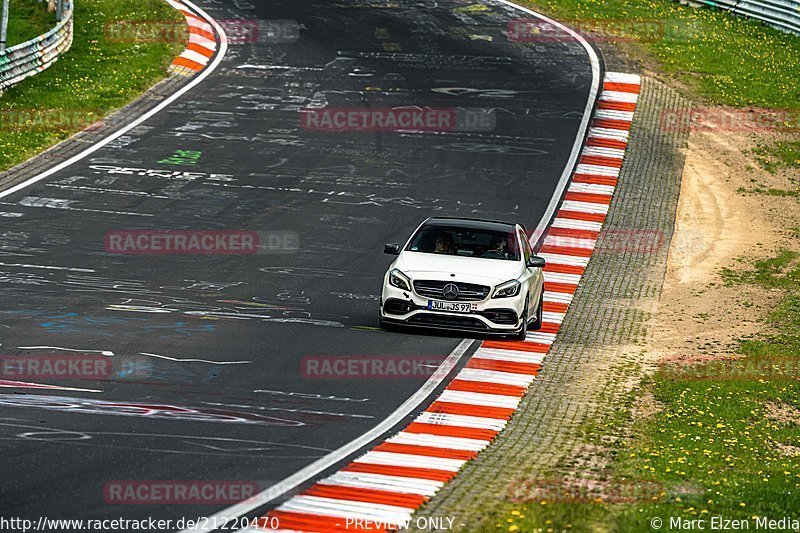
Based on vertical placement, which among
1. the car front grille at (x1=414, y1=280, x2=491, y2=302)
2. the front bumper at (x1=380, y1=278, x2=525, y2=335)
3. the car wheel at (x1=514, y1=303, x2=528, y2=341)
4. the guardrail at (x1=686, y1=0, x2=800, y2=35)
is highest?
the guardrail at (x1=686, y1=0, x2=800, y2=35)

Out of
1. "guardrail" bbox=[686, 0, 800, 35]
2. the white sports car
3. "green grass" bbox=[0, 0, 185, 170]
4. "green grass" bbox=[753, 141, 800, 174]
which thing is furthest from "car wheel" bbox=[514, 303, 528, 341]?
"guardrail" bbox=[686, 0, 800, 35]

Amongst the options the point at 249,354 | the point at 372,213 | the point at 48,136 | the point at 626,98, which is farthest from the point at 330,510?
the point at 626,98

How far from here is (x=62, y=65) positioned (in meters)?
33.5

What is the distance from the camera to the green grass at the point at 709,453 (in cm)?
1062

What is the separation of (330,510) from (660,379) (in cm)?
695

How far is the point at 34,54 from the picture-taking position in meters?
32.1

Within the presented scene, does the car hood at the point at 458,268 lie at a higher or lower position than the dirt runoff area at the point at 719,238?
higher

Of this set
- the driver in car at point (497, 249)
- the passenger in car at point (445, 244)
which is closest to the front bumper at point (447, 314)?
the driver in car at point (497, 249)

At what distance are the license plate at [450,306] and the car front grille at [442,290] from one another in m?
0.06

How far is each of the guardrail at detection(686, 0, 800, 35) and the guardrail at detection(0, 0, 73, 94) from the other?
64.2 feet

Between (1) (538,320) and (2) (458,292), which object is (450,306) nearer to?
(2) (458,292)

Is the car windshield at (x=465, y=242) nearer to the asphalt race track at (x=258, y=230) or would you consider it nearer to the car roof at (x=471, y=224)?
the car roof at (x=471, y=224)

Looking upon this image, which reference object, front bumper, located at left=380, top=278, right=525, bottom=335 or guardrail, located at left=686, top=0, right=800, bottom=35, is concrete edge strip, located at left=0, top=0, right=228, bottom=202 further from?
guardrail, located at left=686, top=0, right=800, bottom=35

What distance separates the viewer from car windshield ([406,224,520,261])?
60.8 feet
